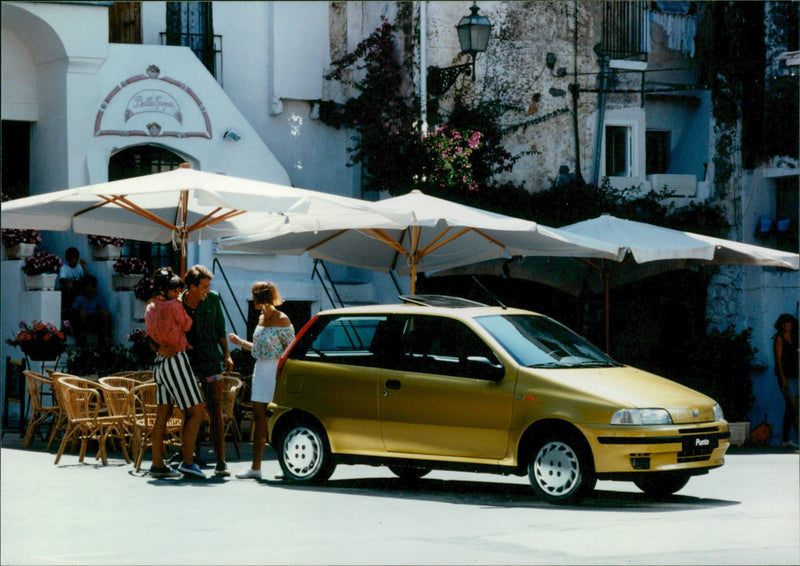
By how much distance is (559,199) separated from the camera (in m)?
24.7

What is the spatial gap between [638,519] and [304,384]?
380 cm

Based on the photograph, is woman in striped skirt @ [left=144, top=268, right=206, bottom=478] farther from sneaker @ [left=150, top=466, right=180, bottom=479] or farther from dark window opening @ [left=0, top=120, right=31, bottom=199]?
dark window opening @ [left=0, top=120, right=31, bottom=199]

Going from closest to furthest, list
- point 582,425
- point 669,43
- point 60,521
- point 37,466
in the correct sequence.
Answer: point 60,521 → point 582,425 → point 37,466 → point 669,43

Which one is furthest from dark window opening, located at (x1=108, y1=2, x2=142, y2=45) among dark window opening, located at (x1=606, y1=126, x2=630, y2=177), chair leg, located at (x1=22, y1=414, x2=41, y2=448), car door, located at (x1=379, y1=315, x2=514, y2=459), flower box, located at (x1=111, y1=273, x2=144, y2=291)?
car door, located at (x1=379, y1=315, x2=514, y2=459)

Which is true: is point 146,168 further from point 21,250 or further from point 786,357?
point 786,357

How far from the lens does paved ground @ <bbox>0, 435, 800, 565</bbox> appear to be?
9109 mm

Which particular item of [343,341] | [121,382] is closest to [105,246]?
[121,382]

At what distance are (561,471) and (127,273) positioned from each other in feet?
34.6

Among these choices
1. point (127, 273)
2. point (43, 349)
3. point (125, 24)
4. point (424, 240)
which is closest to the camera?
point (424, 240)

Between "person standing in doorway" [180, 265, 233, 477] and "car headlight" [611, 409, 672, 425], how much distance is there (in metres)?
4.04

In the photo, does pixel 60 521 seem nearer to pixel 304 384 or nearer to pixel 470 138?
pixel 304 384

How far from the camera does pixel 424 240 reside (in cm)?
1811

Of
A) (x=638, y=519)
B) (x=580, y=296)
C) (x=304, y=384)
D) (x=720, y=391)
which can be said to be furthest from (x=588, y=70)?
(x=638, y=519)

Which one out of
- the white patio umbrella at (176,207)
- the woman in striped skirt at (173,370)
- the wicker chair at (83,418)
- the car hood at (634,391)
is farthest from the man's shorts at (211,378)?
the car hood at (634,391)
